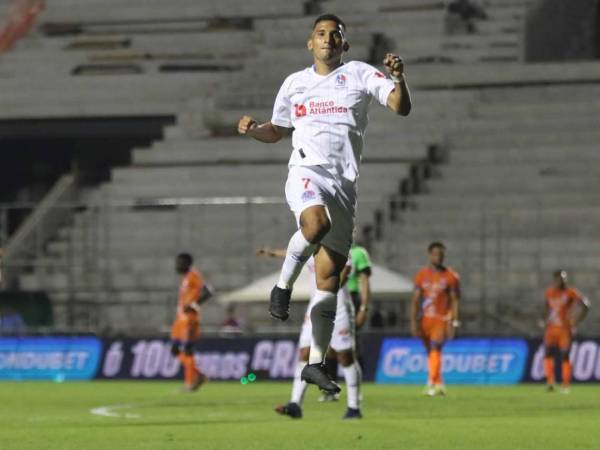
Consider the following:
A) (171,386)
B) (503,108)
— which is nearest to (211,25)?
(503,108)

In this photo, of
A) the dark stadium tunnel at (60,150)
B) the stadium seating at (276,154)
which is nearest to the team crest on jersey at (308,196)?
the stadium seating at (276,154)

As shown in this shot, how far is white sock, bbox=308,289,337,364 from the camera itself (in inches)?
445

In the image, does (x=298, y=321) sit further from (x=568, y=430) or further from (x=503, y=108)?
(x=568, y=430)

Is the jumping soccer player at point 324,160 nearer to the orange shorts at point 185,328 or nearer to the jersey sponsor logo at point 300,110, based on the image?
the jersey sponsor logo at point 300,110

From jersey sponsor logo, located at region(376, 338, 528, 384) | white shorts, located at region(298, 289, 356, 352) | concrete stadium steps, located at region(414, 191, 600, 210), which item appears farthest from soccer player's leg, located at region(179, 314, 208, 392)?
concrete stadium steps, located at region(414, 191, 600, 210)

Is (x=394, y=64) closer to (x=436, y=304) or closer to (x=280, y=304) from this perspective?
(x=280, y=304)

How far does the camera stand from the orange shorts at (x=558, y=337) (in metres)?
25.9

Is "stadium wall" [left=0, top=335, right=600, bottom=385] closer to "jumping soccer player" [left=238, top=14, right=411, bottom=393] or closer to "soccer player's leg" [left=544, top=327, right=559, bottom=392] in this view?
"soccer player's leg" [left=544, top=327, right=559, bottom=392]

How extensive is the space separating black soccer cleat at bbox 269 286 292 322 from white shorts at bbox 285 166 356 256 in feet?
1.55

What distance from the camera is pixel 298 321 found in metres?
30.5

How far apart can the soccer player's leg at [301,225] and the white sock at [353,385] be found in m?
5.50

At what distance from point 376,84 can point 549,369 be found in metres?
15.0

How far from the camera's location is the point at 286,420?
53.9 ft

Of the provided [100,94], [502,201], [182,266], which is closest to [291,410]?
[182,266]
